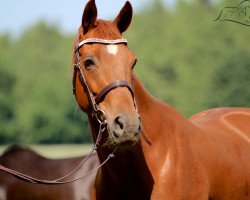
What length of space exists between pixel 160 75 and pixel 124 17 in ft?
217

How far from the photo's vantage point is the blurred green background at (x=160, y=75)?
55.6 meters

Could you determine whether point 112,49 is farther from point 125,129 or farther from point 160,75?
point 160,75

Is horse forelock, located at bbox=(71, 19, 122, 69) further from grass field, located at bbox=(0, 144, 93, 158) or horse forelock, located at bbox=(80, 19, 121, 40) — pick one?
grass field, located at bbox=(0, 144, 93, 158)

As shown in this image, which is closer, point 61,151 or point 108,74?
point 108,74

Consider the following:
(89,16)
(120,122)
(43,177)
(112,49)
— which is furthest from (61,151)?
(120,122)

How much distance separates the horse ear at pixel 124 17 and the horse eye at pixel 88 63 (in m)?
0.41

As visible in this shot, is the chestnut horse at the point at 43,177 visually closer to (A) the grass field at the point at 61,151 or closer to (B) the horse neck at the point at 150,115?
(B) the horse neck at the point at 150,115

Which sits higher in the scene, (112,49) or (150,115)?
(112,49)

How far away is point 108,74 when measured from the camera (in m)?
5.08

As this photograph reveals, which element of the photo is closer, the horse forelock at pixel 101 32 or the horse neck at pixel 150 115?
the horse forelock at pixel 101 32

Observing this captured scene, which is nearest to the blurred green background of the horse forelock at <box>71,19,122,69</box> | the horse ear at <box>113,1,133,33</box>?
the horse ear at <box>113,1,133,33</box>

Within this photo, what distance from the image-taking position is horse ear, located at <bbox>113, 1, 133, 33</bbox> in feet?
17.8

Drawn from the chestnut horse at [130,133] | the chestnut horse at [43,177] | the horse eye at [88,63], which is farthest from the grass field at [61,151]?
the horse eye at [88,63]

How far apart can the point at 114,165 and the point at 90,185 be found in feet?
10.3
